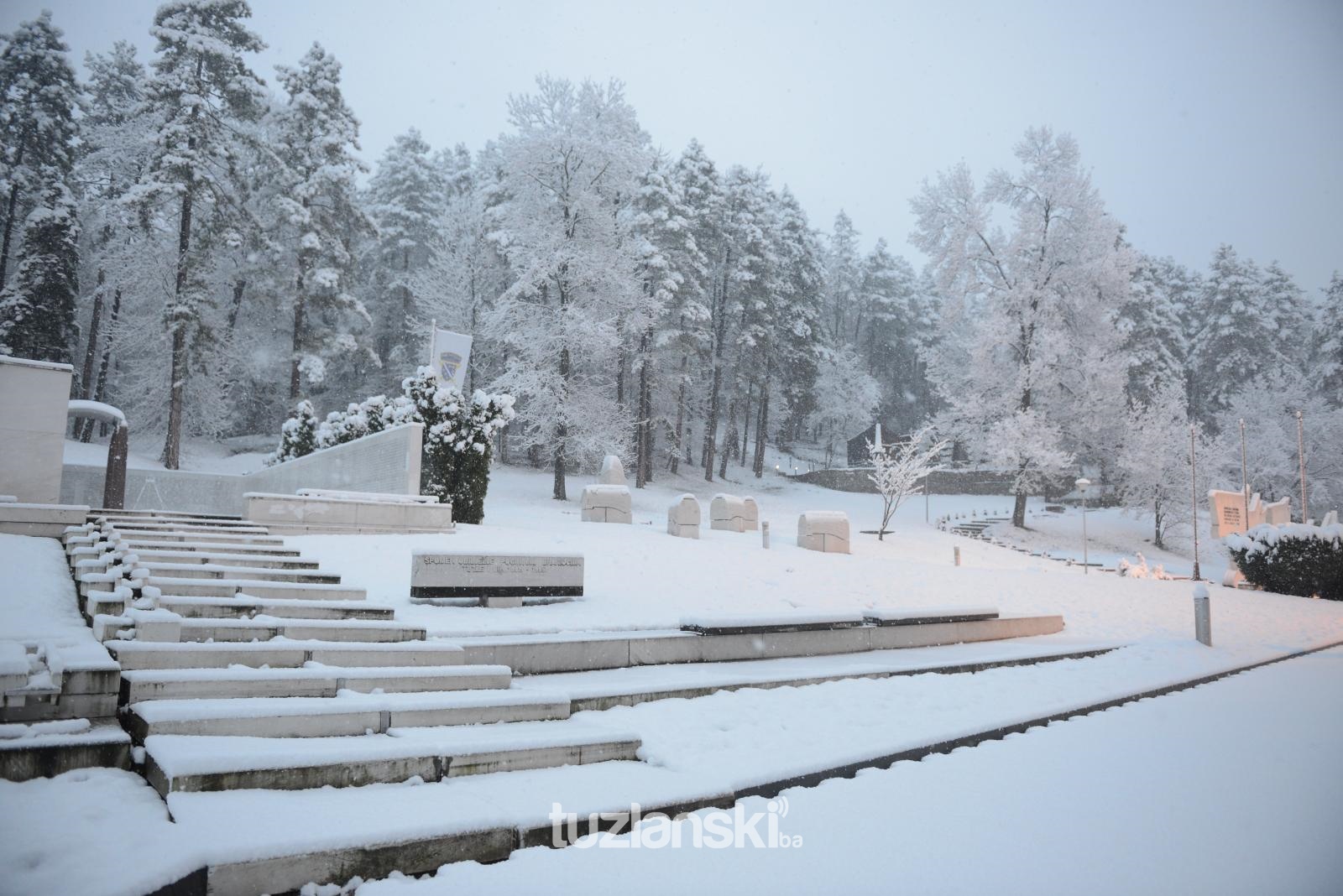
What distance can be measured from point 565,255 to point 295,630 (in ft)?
71.1

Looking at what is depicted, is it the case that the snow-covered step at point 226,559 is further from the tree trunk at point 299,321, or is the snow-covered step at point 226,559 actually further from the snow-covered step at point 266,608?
the tree trunk at point 299,321

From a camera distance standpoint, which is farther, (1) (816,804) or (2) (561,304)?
(2) (561,304)

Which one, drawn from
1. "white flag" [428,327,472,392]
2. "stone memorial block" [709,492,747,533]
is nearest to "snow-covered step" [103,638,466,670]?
"white flag" [428,327,472,392]

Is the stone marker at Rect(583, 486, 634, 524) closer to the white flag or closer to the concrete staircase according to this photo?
the white flag

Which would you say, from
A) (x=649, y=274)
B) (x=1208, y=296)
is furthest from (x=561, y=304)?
(x=1208, y=296)

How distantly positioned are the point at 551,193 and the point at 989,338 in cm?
1918

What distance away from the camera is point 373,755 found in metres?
3.76

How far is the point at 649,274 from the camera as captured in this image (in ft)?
110

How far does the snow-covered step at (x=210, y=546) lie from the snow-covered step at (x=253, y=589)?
156 centimetres

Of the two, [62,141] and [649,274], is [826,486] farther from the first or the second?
[62,141]

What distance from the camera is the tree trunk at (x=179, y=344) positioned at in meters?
25.8

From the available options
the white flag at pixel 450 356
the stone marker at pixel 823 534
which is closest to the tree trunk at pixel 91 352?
the white flag at pixel 450 356

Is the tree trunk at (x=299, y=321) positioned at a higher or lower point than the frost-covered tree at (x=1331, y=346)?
lower

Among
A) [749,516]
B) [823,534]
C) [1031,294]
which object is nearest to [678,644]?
[823,534]
